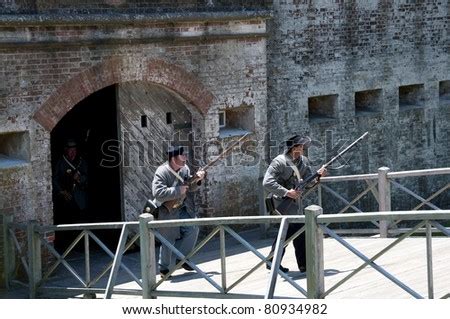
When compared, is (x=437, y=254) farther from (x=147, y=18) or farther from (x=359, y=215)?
(x=147, y=18)

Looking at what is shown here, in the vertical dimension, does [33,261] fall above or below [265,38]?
below

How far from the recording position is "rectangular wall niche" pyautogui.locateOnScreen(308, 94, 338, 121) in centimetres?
1873

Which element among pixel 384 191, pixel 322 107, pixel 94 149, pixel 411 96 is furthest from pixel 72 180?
pixel 411 96

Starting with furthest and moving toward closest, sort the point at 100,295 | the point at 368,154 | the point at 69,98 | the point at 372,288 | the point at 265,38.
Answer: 1. the point at 368,154
2. the point at 265,38
3. the point at 69,98
4. the point at 100,295
5. the point at 372,288

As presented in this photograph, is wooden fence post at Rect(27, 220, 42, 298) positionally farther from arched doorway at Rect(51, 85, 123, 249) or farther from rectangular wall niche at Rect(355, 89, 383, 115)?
rectangular wall niche at Rect(355, 89, 383, 115)

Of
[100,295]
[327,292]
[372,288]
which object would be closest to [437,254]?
[372,288]

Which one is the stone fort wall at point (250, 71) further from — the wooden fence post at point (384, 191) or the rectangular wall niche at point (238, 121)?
the wooden fence post at point (384, 191)

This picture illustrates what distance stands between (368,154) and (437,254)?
19.7 ft

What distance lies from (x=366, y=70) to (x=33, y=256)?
7.67 metres

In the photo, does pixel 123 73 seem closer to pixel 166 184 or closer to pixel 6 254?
pixel 166 184

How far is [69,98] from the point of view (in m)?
14.6

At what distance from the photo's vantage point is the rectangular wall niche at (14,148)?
1426 cm

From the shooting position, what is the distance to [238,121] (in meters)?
17.3

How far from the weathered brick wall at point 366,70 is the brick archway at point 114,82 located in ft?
5.61
